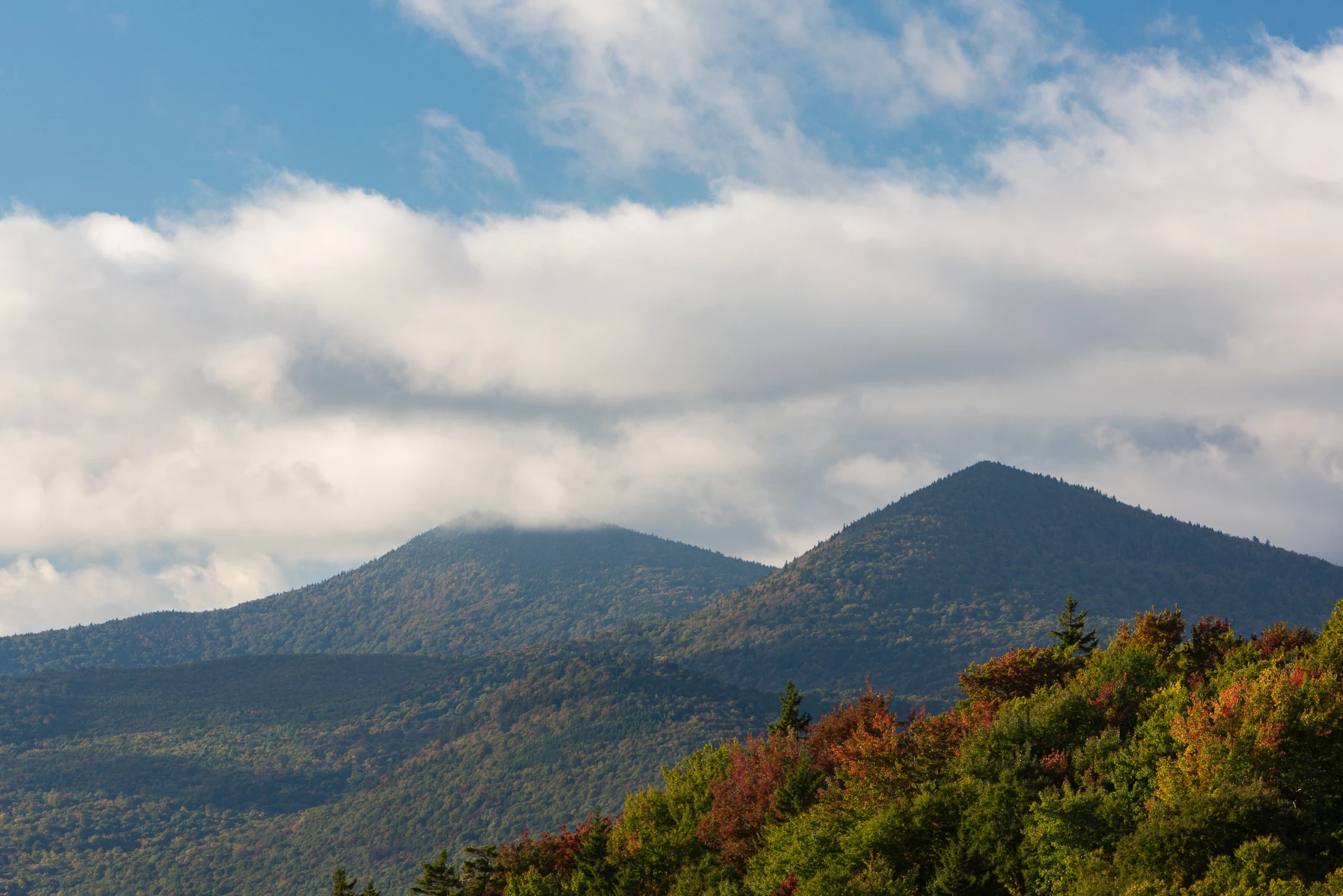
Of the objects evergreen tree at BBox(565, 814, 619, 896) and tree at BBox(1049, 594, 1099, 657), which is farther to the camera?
tree at BBox(1049, 594, 1099, 657)

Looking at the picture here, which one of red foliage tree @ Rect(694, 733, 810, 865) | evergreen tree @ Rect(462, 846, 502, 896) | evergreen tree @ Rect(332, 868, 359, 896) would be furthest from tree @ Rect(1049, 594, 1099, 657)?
evergreen tree @ Rect(332, 868, 359, 896)

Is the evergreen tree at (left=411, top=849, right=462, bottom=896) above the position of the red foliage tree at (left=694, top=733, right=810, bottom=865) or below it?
below

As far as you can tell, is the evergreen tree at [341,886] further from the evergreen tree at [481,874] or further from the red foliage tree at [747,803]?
the red foliage tree at [747,803]

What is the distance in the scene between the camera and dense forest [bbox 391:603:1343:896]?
60000 millimetres

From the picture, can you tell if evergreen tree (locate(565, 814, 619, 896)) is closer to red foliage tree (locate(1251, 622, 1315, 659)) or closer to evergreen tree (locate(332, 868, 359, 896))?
evergreen tree (locate(332, 868, 359, 896))

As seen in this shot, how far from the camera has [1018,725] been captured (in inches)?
3152

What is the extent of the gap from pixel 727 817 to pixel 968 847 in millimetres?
24809

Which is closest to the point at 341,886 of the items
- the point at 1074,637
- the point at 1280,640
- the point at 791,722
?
the point at 791,722

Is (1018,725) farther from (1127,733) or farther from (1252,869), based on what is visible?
(1252,869)

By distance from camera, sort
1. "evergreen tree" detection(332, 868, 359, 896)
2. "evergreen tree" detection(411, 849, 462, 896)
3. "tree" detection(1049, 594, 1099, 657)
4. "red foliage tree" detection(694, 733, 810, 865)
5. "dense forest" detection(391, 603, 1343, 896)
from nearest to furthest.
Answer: "dense forest" detection(391, 603, 1343, 896) → "red foliage tree" detection(694, 733, 810, 865) → "evergreen tree" detection(411, 849, 462, 896) → "evergreen tree" detection(332, 868, 359, 896) → "tree" detection(1049, 594, 1099, 657)

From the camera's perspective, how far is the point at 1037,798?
7188 cm

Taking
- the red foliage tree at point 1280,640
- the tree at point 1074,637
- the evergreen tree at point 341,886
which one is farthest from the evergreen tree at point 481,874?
the red foliage tree at point 1280,640

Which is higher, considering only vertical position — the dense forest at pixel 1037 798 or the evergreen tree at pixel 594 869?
the dense forest at pixel 1037 798

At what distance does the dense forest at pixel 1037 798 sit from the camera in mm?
60000
